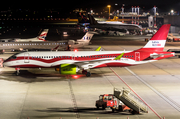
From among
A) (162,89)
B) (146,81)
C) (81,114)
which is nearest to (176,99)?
(162,89)

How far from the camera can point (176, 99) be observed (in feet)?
97.1

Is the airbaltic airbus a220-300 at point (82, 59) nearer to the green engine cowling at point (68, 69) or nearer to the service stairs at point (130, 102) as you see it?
the green engine cowling at point (68, 69)

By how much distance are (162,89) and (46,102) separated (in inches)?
553

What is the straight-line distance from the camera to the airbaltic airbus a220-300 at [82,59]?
39469 mm

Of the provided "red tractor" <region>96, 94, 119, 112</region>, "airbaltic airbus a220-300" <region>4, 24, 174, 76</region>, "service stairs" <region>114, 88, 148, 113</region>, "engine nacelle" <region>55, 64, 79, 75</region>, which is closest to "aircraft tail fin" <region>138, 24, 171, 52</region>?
"airbaltic airbus a220-300" <region>4, 24, 174, 76</region>

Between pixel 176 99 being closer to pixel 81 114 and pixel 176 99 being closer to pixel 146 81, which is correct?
pixel 146 81

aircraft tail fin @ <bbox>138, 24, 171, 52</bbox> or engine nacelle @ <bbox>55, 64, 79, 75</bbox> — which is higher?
aircraft tail fin @ <bbox>138, 24, 171, 52</bbox>

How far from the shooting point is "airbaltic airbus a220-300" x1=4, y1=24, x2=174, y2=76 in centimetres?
3947

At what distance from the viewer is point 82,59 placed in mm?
40656

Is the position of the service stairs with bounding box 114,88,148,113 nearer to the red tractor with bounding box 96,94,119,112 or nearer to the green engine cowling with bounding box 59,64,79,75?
the red tractor with bounding box 96,94,119,112

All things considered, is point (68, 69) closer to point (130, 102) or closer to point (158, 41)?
point (158, 41)

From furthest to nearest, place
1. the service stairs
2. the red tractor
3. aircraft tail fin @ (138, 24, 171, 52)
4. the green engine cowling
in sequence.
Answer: aircraft tail fin @ (138, 24, 171, 52), the green engine cowling, the red tractor, the service stairs

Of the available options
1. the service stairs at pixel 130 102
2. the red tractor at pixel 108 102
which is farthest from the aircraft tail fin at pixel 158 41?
the red tractor at pixel 108 102

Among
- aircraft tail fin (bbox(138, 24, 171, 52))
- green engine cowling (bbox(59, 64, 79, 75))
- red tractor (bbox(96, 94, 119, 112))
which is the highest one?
aircraft tail fin (bbox(138, 24, 171, 52))
